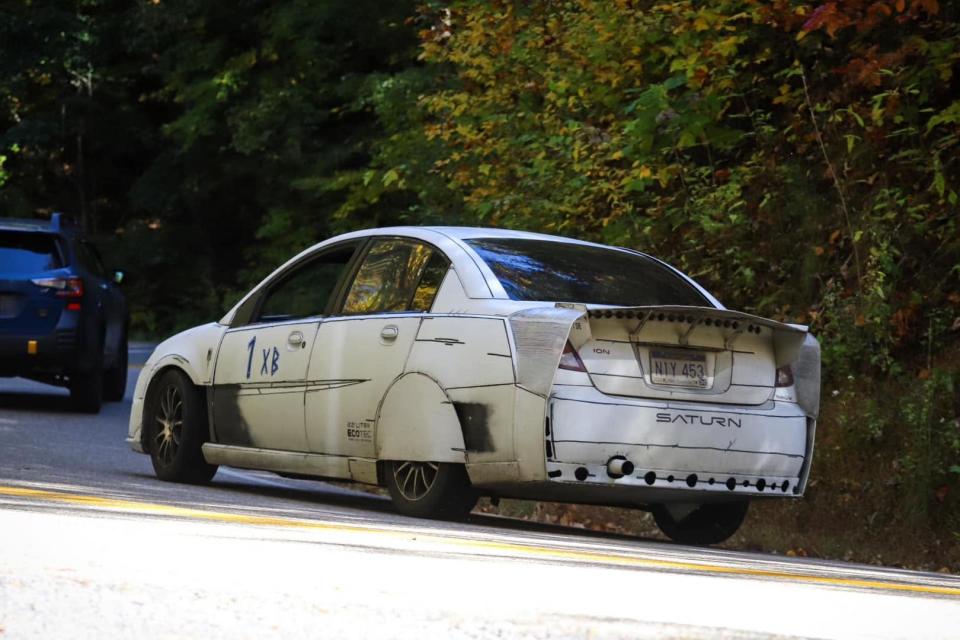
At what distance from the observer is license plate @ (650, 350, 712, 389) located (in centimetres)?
852

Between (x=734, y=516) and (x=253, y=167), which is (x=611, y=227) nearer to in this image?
(x=734, y=516)

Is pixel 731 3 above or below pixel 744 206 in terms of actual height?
above

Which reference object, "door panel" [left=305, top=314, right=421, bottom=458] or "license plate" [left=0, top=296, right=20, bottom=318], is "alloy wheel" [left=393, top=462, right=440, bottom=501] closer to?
"door panel" [left=305, top=314, right=421, bottom=458]

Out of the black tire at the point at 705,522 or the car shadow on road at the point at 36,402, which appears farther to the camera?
the car shadow on road at the point at 36,402

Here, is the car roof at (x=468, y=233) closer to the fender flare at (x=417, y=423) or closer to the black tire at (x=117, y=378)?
the fender flare at (x=417, y=423)

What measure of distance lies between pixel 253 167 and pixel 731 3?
2389 cm

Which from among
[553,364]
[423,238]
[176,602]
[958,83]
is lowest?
[176,602]

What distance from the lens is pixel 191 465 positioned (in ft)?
35.3

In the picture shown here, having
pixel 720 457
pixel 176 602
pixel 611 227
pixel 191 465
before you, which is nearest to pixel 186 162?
pixel 611 227

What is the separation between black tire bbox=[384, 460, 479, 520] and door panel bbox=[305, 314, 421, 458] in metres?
0.25

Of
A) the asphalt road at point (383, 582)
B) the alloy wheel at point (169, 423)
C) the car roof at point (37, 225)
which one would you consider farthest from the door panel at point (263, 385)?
the car roof at point (37, 225)

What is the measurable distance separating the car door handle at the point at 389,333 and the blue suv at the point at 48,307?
26.1 ft

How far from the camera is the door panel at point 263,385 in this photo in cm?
995

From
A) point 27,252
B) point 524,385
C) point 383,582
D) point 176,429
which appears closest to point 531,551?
point 524,385
